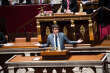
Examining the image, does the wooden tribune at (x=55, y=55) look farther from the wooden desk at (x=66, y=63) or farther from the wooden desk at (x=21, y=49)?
the wooden desk at (x=21, y=49)

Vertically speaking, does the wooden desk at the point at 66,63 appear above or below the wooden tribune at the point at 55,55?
below

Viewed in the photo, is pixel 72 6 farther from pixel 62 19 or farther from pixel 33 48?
pixel 33 48

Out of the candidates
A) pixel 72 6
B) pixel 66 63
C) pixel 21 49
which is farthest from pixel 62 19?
pixel 66 63

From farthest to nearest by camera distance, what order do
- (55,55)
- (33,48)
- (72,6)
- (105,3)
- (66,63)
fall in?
(105,3)
(72,6)
(33,48)
(55,55)
(66,63)

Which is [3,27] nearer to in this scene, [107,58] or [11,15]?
[11,15]

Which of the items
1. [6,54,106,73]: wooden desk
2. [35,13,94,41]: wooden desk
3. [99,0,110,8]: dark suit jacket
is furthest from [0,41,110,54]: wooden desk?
[6,54,106,73]: wooden desk

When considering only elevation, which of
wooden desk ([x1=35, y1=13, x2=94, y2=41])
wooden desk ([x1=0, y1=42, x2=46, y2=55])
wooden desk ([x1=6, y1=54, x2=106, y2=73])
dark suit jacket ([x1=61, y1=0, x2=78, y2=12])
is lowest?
wooden desk ([x1=0, y1=42, x2=46, y2=55])

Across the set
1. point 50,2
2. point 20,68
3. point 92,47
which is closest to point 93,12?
point 92,47

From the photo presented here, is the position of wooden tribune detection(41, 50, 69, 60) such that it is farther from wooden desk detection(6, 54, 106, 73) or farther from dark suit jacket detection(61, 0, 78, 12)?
dark suit jacket detection(61, 0, 78, 12)

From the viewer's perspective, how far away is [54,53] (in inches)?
432

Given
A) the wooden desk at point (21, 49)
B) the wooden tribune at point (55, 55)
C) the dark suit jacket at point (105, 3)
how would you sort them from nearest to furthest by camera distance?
1. the wooden tribune at point (55, 55)
2. the wooden desk at point (21, 49)
3. the dark suit jacket at point (105, 3)

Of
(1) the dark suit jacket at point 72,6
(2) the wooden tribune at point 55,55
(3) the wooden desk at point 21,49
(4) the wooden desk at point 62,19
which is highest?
(1) the dark suit jacket at point 72,6

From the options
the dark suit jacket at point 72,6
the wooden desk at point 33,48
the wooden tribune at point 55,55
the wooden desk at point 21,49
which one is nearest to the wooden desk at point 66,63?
the wooden tribune at point 55,55

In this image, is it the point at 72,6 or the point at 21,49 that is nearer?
the point at 21,49
